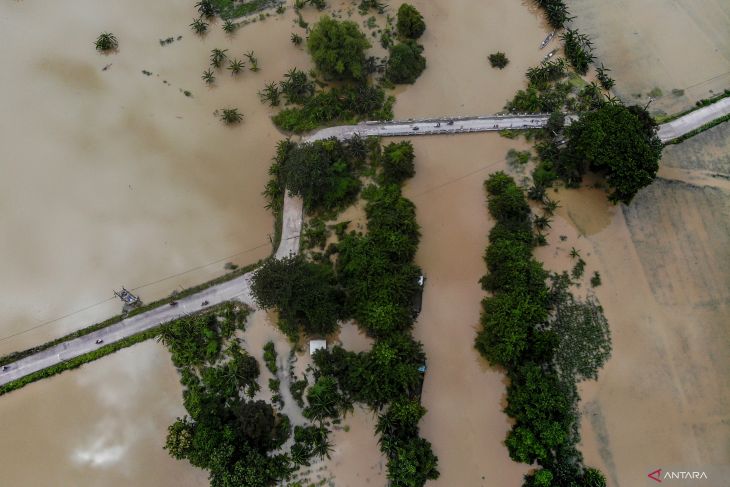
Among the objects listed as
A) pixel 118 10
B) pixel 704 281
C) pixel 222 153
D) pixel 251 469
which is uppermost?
pixel 118 10

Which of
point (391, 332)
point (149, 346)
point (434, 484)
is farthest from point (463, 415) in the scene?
point (149, 346)

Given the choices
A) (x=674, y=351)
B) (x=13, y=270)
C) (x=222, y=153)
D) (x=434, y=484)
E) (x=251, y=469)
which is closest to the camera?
(x=251, y=469)

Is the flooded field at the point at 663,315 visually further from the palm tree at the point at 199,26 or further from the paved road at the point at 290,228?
the palm tree at the point at 199,26

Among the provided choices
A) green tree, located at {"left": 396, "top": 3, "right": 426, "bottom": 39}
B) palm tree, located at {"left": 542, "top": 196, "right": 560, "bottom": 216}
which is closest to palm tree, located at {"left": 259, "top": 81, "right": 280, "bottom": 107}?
green tree, located at {"left": 396, "top": 3, "right": 426, "bottom": 39}

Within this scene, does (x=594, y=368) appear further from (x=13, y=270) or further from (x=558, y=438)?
(x=13, y=270)

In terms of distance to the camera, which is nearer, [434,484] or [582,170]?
[434,484]

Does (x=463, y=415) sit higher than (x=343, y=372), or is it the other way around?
(x=343, y=372)

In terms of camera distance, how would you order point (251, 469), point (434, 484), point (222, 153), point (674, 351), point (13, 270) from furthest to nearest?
1. point (222, 153)
2. point (13, 270)
3. point (674, 351)
4. point (434, 484)
5. point (251, 469)
